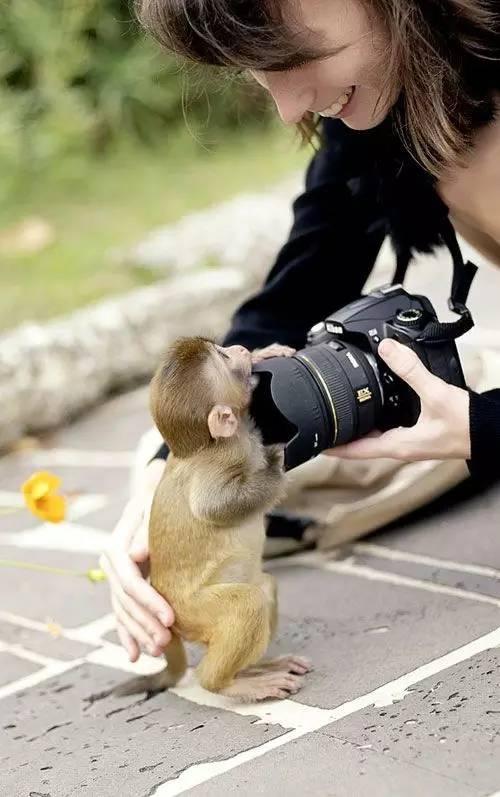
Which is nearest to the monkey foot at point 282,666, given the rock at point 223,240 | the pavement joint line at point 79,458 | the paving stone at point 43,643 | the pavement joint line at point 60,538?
the paving stone at point 43,643

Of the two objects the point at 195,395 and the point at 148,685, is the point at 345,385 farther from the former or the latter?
the point at 148,685

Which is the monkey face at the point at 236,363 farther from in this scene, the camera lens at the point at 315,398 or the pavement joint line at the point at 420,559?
the pavement joint line at the point at 420,559

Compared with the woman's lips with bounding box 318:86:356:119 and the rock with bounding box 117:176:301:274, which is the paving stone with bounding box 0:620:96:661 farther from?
the rock with bounding box 117:176:301:274

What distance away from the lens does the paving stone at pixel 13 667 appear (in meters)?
2.60

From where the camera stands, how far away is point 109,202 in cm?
656

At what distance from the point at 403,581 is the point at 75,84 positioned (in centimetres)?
538

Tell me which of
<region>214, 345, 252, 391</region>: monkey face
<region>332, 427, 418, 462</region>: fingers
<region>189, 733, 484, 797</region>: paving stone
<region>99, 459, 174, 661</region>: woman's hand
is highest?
<region>214, 345, 252, 391</region>: monkey face

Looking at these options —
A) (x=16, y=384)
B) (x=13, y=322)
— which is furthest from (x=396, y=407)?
(x=13, y=322)

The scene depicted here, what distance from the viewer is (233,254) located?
5.09 m

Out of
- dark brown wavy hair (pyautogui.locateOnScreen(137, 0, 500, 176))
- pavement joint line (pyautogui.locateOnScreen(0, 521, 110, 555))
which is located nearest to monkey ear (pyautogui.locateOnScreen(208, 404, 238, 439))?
dark brown wavy hair (pyautogui.locateOnScreen(137, 0, 500, 176))

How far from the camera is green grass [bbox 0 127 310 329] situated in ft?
16.8

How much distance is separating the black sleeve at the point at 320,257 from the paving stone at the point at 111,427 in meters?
1.05

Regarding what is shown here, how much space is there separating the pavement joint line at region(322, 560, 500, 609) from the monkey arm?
503mm

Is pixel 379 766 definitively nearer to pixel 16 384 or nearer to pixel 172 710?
pixel 172 710
